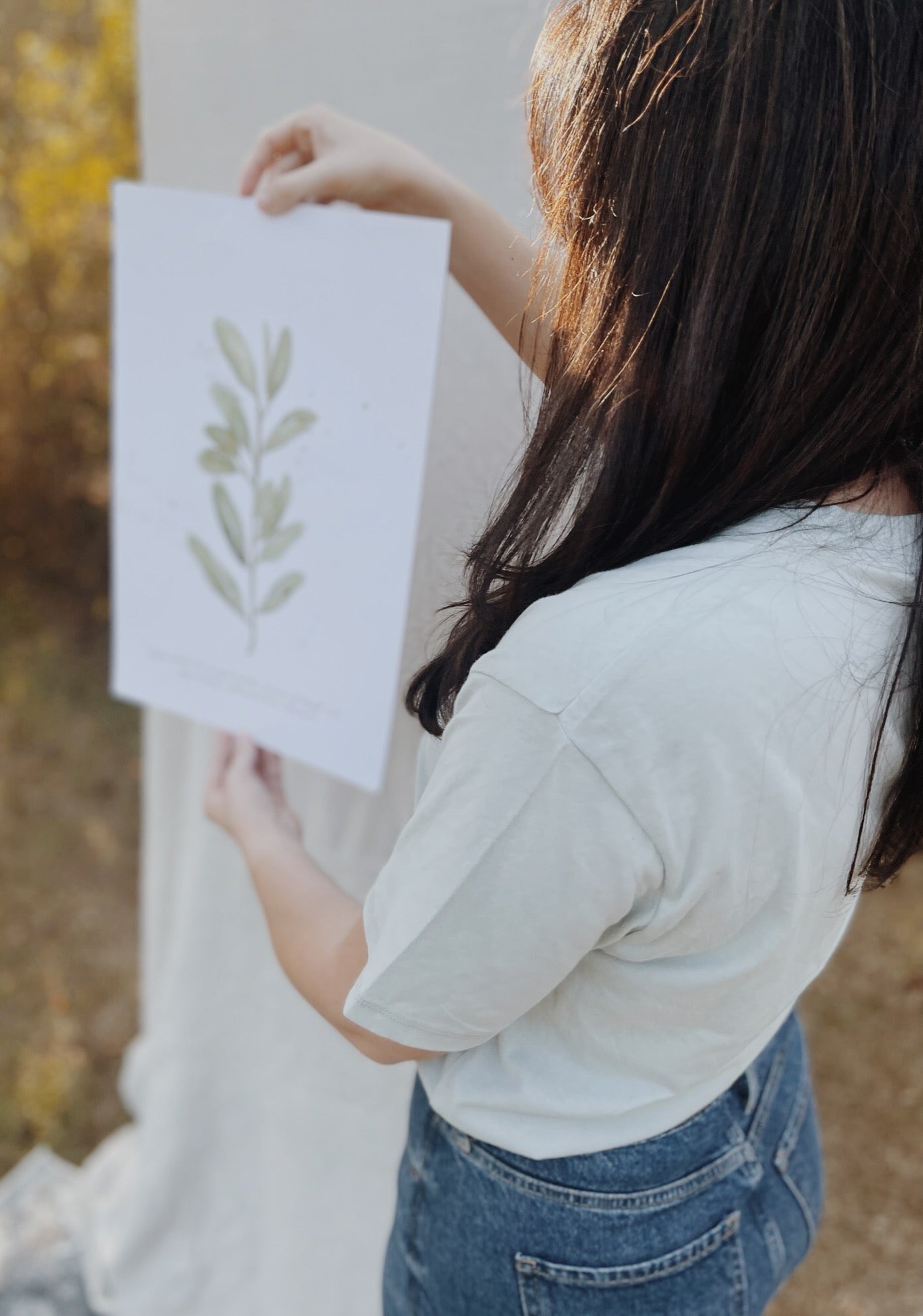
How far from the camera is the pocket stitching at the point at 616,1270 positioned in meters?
0.68

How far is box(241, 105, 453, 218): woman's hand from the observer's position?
0.82m

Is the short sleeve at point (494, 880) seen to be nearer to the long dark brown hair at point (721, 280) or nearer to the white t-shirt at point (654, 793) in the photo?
the white t-shirt at point (654, 793)

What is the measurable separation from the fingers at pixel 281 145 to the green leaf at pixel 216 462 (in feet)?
0.75

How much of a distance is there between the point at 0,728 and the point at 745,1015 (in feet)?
8.55

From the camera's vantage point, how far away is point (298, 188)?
2.71ft

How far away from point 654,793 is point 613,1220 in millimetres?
367

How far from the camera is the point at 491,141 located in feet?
3.15

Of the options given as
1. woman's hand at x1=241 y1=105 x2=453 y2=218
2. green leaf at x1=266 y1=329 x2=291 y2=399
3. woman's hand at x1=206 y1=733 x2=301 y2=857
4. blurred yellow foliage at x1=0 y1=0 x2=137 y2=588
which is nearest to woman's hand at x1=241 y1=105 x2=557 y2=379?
woman's hand at x1=241 y1=105 x2=453 y2=218

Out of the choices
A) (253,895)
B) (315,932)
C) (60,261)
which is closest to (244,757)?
(315,932)

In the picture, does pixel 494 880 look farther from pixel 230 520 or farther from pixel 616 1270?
pixel 230 520

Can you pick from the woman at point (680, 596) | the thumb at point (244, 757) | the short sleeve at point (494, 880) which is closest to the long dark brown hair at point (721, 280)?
the woman at point (680, 596)

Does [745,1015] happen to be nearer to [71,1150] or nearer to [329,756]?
[329,756]

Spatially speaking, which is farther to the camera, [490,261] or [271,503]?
[271,503]

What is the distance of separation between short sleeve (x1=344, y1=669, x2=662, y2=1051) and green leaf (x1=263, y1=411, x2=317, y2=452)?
0.45 metres
